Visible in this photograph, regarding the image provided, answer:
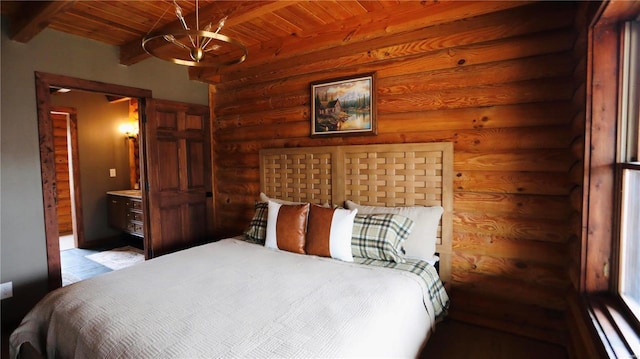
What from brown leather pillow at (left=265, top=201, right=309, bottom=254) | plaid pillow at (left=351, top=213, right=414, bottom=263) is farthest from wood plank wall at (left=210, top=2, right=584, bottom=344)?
brown leather pillow at (left=265, top=201, right=309, bottom=254)

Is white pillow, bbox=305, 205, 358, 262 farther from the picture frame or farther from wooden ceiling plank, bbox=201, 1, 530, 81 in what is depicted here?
wooden ceiling plank, bbox=201, 1, 530, 81

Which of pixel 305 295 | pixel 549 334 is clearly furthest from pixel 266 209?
pixel 549 334

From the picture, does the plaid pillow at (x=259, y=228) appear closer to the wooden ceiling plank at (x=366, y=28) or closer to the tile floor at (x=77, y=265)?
the wooden ceiling plank at (x=366, y=28)

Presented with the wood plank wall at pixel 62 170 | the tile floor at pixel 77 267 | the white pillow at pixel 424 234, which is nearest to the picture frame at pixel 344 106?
the white pillow at pixel 424 234

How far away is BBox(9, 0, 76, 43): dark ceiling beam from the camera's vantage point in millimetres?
2311

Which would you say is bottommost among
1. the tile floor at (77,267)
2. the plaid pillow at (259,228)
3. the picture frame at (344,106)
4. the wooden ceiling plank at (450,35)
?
the tile floor at (77,267)

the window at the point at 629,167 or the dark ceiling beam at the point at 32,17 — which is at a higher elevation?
the dark ceiling beam at the point at 32,17

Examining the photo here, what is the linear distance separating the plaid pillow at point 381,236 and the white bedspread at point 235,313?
0.63 ft

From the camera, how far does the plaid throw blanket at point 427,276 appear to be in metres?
2.20

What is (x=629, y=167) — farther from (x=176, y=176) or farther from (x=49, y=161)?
(x=49, y=161)

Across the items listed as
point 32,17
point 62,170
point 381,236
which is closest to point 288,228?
point 381,236

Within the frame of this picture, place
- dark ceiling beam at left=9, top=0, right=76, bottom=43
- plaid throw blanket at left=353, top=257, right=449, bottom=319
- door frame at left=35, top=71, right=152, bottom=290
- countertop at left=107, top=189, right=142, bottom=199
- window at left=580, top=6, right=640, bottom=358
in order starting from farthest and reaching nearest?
1. countertop at left=107, top=189, right=142, bottom=199
2. door frame at left=35, top=71, right=152, bottom=290
3. dark ceiling beam at left=9, top=0, right=76, bottom=43
4. plaid throw blanket at left=353, top=257, right=449, bottom=319
5. window at left=580, top=6, right=640, bottom=358

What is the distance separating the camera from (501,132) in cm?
241

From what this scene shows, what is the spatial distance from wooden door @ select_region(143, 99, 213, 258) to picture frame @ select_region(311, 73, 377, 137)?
164cm
